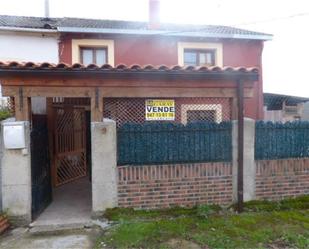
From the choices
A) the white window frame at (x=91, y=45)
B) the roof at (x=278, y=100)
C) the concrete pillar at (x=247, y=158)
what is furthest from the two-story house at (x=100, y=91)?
the roof at (x=278, y=100)

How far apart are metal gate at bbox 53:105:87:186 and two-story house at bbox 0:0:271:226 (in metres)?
0.03

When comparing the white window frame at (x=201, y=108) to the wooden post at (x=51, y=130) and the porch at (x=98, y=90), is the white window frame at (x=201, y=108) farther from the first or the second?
the wooden post at (x=51, y=130)

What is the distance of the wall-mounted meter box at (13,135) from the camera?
480cm

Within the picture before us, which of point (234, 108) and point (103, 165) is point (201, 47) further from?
point (103, 165)

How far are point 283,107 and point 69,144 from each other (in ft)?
33.5

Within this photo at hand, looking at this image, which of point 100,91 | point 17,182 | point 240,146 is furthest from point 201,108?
point 17,182

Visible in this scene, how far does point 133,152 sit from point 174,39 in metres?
5.70

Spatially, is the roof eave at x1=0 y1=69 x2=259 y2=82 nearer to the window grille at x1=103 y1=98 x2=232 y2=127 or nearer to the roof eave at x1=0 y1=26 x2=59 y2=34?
the window grille at x1=103 y1=98 x2=232 y2=127

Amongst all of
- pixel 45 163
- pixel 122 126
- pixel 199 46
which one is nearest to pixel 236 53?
pixel 199 46

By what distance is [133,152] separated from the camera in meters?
5.24

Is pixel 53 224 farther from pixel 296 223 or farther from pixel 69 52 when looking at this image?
pixel 69 52

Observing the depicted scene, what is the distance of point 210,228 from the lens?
472cm

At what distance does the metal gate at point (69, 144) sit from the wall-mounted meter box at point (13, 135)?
10.5 ft

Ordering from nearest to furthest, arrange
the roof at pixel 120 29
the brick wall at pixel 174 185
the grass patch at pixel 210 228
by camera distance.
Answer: the grass patch at pixel 210 228 < the brick wall at pixel 174 185 < the roof at pixel 120 29
